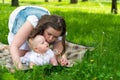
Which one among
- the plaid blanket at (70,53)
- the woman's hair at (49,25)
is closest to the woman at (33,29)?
the woman's hair at (49,25)

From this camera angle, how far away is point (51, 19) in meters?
5.93

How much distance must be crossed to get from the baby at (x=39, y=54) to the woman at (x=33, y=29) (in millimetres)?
77

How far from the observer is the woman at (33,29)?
581 centimetres

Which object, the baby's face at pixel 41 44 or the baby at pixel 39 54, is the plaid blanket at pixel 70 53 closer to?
the baby at pixel 39 54

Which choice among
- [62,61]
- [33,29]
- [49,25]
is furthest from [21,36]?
[62,61]

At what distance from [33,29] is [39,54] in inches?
13.5

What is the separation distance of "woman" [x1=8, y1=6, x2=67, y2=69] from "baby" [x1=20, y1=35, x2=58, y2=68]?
0.08m

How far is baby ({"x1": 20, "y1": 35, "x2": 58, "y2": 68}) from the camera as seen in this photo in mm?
5848

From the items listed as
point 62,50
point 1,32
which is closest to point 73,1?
point 1,32

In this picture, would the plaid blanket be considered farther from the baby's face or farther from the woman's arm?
the baby's face

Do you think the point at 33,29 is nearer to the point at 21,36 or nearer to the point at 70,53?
the point at 21,36

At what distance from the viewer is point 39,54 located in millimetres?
5961

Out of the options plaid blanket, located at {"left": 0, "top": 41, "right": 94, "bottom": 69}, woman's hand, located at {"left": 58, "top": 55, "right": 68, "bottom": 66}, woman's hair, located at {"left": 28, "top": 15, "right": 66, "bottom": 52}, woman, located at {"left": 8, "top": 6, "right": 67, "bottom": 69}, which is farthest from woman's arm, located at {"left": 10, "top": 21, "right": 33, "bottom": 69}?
woman's hand, located at {"left": 58, "top": 55, "right": 68, "bottom": 66}

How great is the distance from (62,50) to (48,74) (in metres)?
1.36
